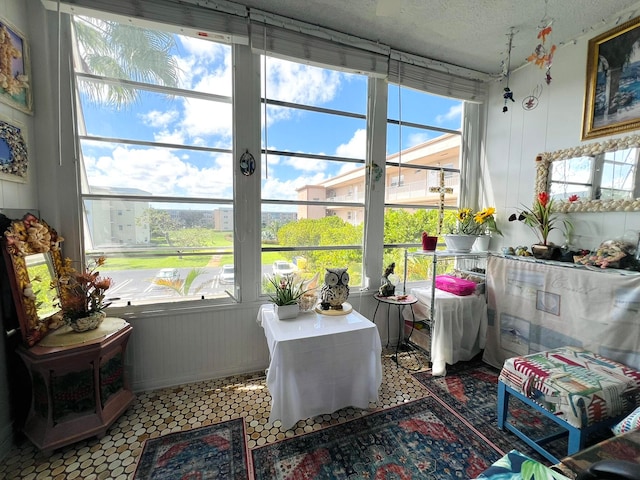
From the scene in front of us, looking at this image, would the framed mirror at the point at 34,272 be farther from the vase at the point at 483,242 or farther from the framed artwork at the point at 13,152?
the vase at the point at 483,242

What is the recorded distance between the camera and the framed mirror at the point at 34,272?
140 cm

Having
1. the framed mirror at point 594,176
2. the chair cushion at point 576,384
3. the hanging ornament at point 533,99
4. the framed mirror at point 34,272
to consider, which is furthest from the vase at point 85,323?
the hanging ornament at point 533,99

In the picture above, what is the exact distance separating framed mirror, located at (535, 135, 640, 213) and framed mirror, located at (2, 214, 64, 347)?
3.79 meters

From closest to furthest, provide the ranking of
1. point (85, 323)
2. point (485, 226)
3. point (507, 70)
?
1. point (85, 323)
2. point (507, 70)
3. point (485, 226)

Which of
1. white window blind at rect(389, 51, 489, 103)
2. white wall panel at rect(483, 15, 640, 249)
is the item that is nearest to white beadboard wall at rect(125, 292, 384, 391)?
white window blind at rect(389, 51, 489, 103)

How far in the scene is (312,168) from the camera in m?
2.37

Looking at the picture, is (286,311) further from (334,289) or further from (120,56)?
(120,56)

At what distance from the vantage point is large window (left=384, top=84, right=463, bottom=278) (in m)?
2.62

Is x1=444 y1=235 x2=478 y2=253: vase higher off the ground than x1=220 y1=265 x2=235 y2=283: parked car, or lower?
higher

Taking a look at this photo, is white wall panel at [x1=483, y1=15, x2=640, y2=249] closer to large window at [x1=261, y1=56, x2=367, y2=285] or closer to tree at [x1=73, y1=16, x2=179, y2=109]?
large window at [x1=261, y1=56, x2=367, y2=285]

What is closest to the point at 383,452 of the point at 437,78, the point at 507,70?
the point at 437,78

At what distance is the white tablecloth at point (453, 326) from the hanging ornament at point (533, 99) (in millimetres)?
1846

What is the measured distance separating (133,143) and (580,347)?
3.50 metres

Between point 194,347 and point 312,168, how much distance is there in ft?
5.95
